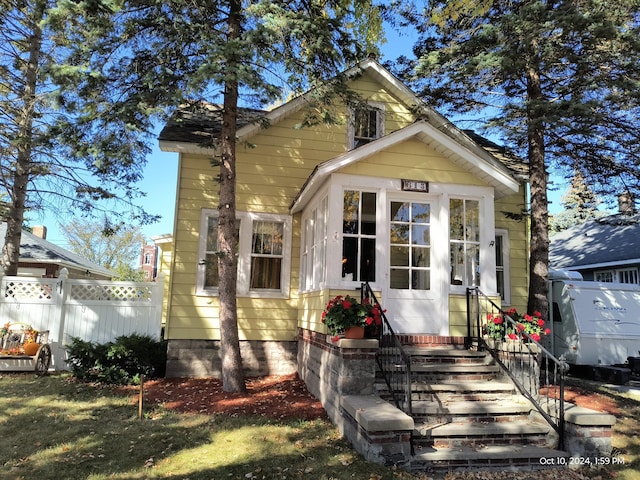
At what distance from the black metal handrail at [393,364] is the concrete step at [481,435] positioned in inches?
14.5

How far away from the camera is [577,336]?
10.3 meters

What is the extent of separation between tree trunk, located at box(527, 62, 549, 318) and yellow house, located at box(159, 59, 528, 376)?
658 mm

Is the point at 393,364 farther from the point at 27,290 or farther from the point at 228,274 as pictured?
the point at 27,290

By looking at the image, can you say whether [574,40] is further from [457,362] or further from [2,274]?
[2,274]

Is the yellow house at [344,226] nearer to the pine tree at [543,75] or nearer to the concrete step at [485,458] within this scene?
the pine tree at [543,75]

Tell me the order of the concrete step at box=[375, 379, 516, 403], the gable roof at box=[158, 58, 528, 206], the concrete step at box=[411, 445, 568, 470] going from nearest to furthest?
the concrete step at box=[411, 445, 568, 470] < the concrete step at box=[375, 379, 516, 403] < the gable roof at box=[158, 58, 528, 206]

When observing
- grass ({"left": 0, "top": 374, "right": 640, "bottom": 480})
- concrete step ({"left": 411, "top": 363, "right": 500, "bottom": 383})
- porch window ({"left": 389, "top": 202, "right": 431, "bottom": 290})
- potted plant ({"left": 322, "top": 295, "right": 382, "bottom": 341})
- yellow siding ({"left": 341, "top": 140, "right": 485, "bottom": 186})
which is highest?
yellow siding ({"left": 341, "top": 140, "right": 485, "bottom": 186})

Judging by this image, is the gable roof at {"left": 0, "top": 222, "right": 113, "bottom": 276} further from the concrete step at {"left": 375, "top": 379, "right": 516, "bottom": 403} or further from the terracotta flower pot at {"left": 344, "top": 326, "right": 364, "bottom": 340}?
the concrete step at {"left": 375, "top": 379, "right": 516, "bottom": 403}

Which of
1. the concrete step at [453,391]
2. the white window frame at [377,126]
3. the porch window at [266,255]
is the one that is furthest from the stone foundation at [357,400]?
the white window frame at [377,126]

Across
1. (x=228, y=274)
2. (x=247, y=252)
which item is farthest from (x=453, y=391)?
(x=247, y=252)

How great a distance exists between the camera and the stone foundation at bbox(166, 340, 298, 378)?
8672mm

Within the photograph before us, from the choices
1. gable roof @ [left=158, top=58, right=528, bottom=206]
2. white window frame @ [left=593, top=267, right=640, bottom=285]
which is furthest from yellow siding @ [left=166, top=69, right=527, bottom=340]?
white window frame @ [left=593, top=267, right=640, bottom=285]

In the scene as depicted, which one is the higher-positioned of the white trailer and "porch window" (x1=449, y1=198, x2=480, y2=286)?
"porch window" (x1=449, y1=198, x2=480, y2=286)

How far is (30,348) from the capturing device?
8.42 meters
